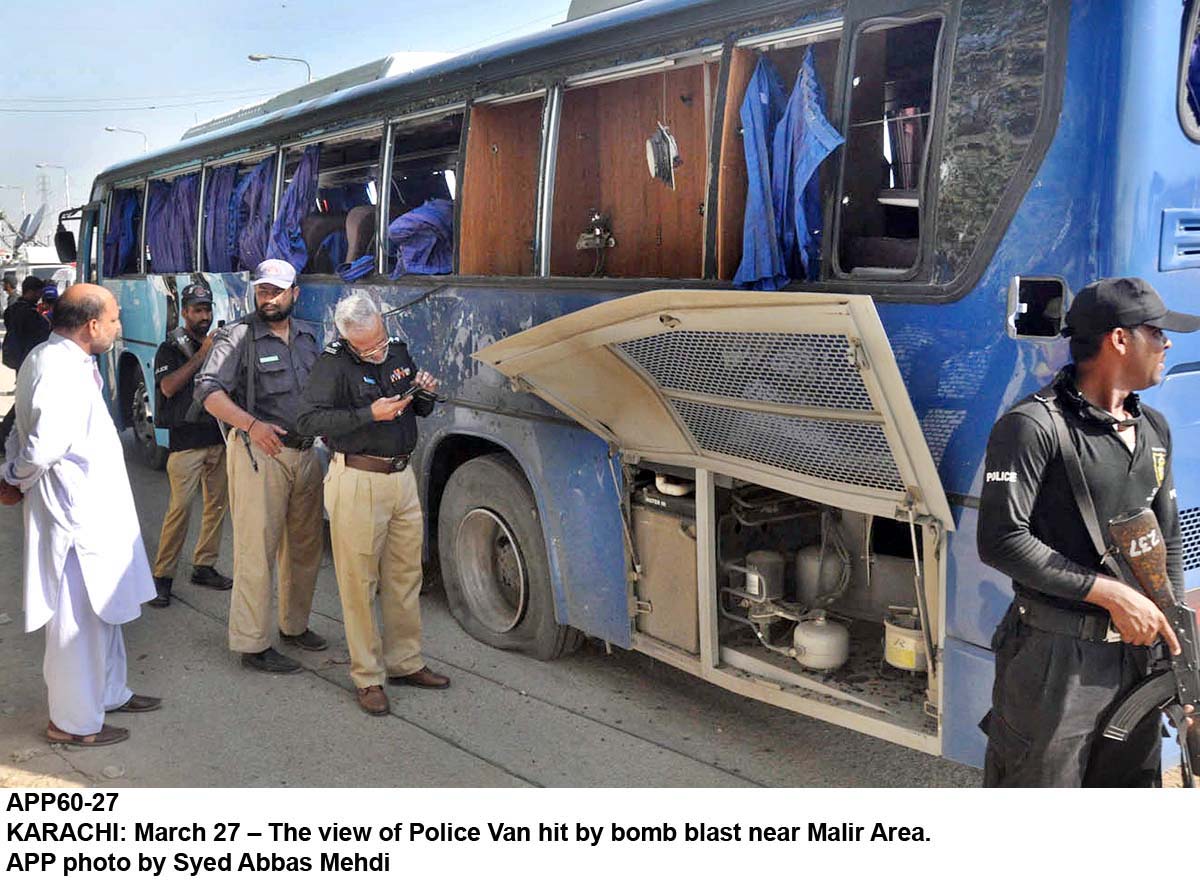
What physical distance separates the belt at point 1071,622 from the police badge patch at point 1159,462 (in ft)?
1.26

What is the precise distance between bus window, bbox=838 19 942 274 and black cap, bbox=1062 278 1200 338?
1.09 meters

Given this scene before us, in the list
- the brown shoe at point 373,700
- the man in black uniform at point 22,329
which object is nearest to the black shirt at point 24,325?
the man in black uniform at point 22,329

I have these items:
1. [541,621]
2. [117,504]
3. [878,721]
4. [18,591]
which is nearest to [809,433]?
[878,721]

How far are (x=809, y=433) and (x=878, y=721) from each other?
3.40 feet

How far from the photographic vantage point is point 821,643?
4.09m

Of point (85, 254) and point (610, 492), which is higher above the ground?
point (85, 254)

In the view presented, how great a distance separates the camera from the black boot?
6402 millimetres

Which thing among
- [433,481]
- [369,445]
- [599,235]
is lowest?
[433,481]

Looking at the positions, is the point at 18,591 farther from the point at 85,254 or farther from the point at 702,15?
the point at 85,254

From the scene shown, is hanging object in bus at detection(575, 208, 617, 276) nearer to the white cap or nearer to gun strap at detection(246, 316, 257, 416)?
the white cap

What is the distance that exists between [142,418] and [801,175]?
850 cm
